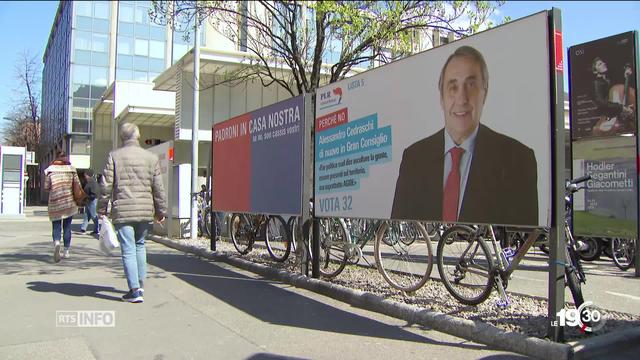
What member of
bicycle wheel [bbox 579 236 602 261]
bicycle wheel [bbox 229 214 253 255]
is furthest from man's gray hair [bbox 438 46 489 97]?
bicycle wheel [bbox 579 236 602 261]

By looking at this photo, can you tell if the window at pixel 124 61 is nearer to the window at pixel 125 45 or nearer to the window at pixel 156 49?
the window at pixel 125 45

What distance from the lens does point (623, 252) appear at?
32.2 feet

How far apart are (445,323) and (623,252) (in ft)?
21.0

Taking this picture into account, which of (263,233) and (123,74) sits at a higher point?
Result: (123,74)

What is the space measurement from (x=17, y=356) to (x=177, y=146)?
18553mm

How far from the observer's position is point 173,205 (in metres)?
13.3

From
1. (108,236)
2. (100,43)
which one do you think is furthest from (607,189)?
(100,43)

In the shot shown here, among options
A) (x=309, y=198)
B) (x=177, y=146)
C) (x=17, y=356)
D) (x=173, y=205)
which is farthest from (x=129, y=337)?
(x=177, y=146)

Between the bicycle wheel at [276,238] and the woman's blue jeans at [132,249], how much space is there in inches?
110

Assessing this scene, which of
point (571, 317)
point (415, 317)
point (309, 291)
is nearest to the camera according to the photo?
point (571, 317)

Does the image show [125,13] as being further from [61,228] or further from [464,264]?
[464,264]

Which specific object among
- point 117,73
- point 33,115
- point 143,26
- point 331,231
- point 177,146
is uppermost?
point 143,26

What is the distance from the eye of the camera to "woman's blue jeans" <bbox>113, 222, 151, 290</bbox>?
6098 mm

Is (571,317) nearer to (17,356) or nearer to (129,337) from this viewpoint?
(129,337)
